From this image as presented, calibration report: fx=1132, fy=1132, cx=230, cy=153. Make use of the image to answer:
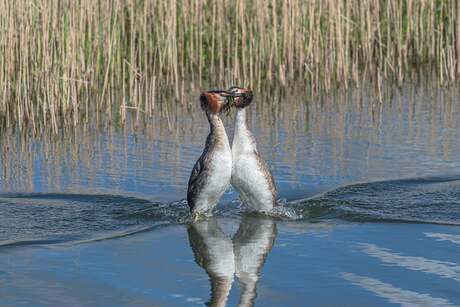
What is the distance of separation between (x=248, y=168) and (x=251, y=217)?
1.25 feet

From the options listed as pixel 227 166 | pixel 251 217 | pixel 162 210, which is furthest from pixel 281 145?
pixel 227 166

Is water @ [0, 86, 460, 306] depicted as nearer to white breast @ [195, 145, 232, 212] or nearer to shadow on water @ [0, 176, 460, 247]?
shadow on water @ [0, 176, 460, 247]

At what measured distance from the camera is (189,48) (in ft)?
45.6

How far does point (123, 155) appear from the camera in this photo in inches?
417

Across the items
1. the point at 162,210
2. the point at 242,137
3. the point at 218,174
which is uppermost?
the point at 242,137

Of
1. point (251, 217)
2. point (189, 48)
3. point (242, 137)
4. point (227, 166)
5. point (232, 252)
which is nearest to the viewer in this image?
point (232, 252)

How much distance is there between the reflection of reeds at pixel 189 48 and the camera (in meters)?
11.7

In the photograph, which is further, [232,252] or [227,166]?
[227,166]

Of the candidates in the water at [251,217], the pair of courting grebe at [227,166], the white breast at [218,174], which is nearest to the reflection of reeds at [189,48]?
the water at [251,217]

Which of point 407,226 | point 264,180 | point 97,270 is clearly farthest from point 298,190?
point 97,270

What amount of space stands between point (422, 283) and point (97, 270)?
1919mm

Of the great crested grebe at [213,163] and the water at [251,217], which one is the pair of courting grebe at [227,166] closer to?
the great crested grebe at [213,163]

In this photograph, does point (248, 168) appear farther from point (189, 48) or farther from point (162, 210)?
point (189, 48)

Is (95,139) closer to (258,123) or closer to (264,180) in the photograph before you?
(258,123)
